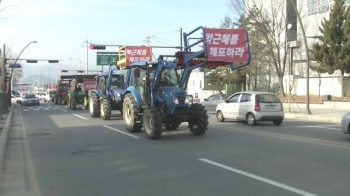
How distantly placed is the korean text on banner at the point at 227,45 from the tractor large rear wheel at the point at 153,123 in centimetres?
252

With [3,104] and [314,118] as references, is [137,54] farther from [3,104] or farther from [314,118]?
[3,104]

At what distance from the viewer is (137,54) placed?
78.3 feet

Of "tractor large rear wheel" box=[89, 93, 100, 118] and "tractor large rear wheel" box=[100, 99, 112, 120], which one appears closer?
"tractor large rear wheel" box=[100, 99, 112, 120]

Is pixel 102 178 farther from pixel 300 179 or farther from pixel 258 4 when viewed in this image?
pixel 258 4

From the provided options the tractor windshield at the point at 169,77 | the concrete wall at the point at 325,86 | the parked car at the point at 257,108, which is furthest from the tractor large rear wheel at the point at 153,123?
the concrete wall at the point at 325,86

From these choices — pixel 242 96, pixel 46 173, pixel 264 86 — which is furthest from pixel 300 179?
pixel 264 86

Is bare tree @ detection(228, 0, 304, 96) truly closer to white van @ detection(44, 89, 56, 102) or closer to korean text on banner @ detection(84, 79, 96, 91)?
korean text on banner @ detection(84, 79, 96, 91)

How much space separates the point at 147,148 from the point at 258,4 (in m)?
33.9

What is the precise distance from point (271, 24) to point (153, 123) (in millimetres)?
29412

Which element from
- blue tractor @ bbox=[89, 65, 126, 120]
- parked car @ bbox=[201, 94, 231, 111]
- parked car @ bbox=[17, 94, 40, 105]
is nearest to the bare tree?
parked car @ bbox=[201, 94, 231, 111]

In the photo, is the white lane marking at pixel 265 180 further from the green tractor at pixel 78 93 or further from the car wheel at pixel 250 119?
the green tractor at pixel 78 93

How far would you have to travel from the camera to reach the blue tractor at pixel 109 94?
21797mm

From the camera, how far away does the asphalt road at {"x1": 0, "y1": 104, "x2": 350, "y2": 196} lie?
710 cm

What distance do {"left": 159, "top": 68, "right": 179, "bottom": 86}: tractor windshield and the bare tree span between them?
25.3 m
